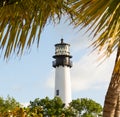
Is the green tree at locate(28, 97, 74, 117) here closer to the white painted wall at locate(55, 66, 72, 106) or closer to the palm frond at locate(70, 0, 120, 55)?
the white painted wall at locate(55, 66, 72, 106)

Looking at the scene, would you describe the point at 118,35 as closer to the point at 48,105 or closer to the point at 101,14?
the point at 101,14

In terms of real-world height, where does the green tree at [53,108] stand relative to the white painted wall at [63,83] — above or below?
below

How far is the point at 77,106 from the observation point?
256 ft

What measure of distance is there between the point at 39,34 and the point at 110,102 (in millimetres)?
1768

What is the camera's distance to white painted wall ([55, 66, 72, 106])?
76.2 meters

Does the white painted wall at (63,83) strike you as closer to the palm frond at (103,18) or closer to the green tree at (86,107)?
the green tree at (86,107)

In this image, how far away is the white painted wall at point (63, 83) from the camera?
250ft

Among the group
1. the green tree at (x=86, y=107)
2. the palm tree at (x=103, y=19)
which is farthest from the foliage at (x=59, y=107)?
the palm tree at (x=103, y=19)

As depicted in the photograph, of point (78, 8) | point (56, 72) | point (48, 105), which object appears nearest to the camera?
point (78, 8)

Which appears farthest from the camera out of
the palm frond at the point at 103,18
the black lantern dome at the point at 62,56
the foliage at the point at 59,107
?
the black lantern dome at the point at 62,56

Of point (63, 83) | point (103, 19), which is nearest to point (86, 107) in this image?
point (63, 83)

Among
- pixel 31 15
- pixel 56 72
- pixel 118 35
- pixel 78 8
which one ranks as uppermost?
pixel 56 72

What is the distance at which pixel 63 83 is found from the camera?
250ft

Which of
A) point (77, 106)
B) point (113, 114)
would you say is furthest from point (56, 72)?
point (113, 114)
